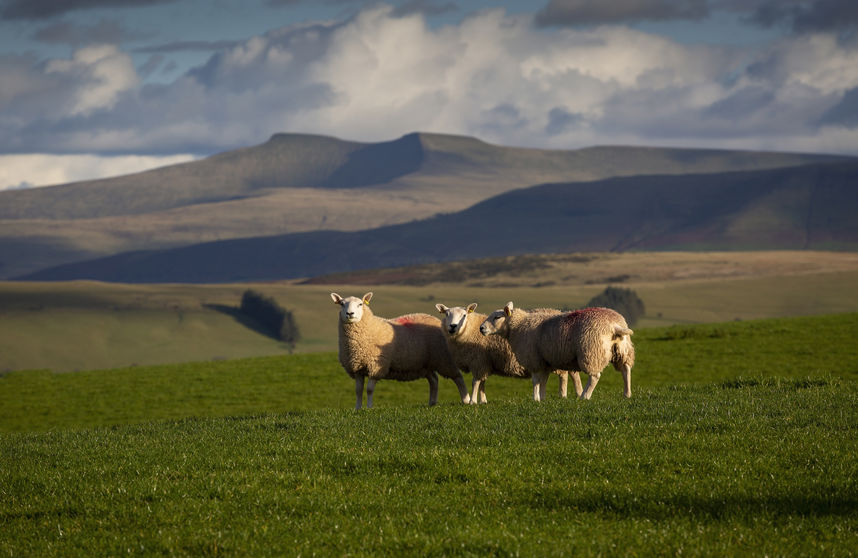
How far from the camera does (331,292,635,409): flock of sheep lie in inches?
822

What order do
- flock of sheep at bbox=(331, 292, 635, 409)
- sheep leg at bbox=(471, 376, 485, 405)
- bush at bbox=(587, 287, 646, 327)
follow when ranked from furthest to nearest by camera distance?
1. bush at bbox=(587, 287, 646, 327)
2. sheep leg at bbox=(471, 376, 485, 405)
3. flock of sheep at bbox=(331, 292, 635, 409)

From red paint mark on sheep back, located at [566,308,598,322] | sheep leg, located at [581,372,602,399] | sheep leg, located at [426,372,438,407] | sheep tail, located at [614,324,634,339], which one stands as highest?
red paint mark on sheep back, located at [566,308,598,322]

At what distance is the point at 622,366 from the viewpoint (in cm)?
2127

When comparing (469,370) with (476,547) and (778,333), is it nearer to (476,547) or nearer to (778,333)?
(476,547)

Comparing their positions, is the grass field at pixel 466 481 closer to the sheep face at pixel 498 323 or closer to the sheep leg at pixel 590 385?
the sheep leg at pixel 590 385

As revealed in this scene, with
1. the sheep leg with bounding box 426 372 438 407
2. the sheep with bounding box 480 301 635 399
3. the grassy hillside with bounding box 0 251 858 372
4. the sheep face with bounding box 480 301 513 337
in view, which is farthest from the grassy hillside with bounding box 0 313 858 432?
the grassy hillside with bounding box 0 251 858 372

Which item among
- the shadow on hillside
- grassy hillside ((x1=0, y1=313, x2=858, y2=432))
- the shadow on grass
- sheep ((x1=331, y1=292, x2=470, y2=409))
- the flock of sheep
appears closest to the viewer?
the shadow on grass

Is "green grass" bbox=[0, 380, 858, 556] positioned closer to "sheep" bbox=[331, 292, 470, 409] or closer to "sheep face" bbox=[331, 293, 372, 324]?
"sheep face" bbox=[331, 293, 372, 324]

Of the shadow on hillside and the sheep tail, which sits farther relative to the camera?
the shadow on hillside

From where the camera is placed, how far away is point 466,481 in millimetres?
12766

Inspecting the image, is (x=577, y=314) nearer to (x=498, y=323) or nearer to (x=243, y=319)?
(x=498, y=323)

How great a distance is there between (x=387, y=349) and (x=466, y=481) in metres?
10.2

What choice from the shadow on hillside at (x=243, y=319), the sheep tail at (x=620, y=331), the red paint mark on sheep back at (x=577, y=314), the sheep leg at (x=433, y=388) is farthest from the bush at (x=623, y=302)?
the sheep tail at (x=620, y=331)

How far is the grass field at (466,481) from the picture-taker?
10617 mm
